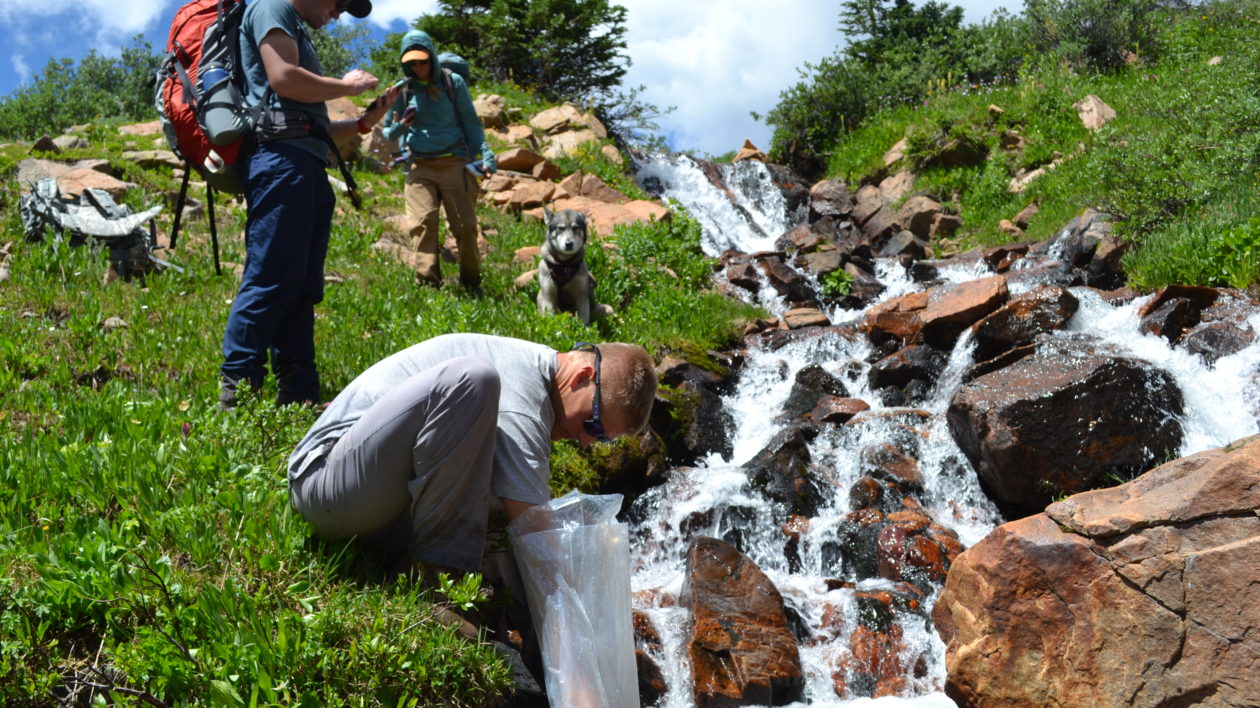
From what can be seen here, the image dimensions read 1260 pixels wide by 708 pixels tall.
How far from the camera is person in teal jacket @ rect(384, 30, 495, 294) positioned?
8453 mm

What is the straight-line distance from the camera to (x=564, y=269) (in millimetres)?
8258

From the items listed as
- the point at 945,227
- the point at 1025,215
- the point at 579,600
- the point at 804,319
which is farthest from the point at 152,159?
the point at 1025,215

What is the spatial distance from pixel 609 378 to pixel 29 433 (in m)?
2.74

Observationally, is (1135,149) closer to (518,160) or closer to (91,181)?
(518,160)

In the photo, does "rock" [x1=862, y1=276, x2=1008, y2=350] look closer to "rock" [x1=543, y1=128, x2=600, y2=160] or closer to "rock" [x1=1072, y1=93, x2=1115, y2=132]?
"rock" [x1=1072, y1=93, x2=1115, y2=132]

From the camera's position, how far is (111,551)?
2641 millimetres

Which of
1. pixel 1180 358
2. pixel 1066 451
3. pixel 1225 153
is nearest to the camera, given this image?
pixel 1066 451

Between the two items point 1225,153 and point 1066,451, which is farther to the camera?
point 1225,153

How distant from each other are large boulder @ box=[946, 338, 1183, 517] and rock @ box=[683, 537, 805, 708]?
2396 mm

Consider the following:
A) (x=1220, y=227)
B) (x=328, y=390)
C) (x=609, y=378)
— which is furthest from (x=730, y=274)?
(x=609, y=378)

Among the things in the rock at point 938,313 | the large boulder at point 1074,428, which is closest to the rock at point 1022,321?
the rock at point 938,313

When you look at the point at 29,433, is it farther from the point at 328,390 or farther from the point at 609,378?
the point at 609,378

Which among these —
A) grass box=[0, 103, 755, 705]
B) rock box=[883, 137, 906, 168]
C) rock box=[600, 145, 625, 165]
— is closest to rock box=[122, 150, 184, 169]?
grass box=[0, 103, 755, 705]

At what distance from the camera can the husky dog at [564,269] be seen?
8.23 metres
